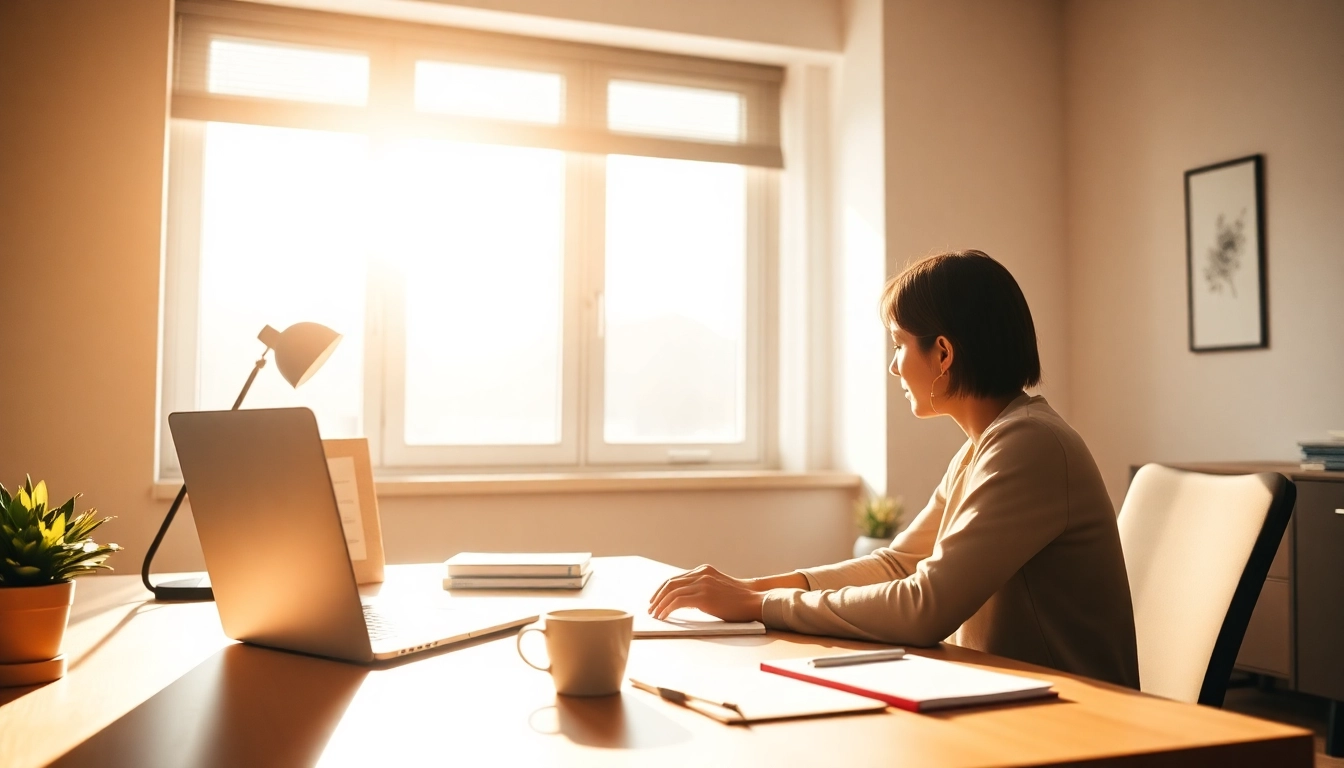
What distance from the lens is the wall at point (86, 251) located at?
3.09 metres

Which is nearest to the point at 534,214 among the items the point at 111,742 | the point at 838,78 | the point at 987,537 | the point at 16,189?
the point at 838,78

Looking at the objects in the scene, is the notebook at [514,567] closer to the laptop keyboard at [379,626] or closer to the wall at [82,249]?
the laptop keyboard at [379,626]

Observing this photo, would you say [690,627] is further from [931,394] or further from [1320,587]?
[1320,587]

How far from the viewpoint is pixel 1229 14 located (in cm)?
353

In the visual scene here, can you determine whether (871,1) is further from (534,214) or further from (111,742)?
(111,742)

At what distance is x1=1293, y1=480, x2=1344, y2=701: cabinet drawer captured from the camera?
2715 mm

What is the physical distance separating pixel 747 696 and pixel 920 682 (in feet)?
0.55

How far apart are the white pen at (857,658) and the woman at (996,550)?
0.15 metres

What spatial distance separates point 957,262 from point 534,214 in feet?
8.55

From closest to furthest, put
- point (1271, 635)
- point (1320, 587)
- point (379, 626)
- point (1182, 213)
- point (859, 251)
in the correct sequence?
point (379, 626), point (1320, 587), point (1271, 635), point (1182, 213), point (859, 251)

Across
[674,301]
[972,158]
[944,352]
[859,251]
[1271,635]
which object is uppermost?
[972,158]

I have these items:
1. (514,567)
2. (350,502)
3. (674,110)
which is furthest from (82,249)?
(514,567)

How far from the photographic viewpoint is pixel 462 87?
148 inches

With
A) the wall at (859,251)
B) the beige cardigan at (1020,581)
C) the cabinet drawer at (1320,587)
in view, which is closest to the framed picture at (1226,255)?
the cabinet drawer at (1320,587)
